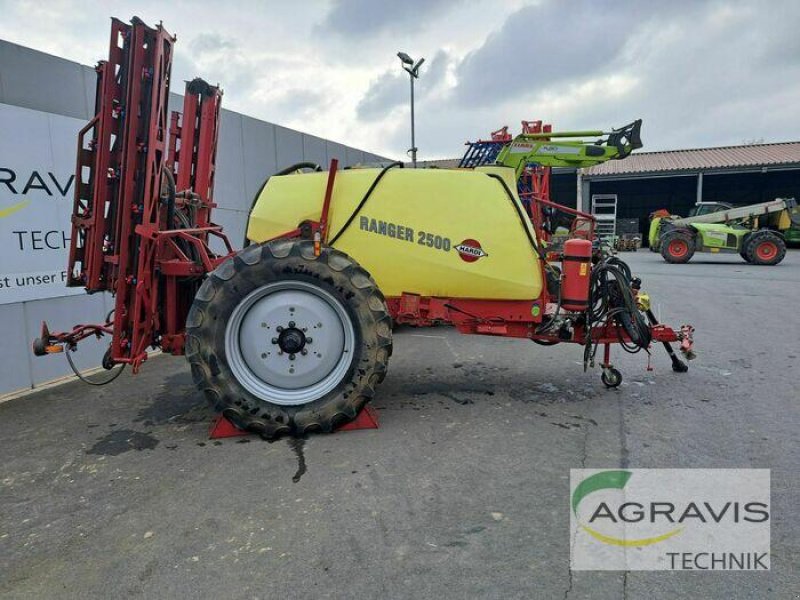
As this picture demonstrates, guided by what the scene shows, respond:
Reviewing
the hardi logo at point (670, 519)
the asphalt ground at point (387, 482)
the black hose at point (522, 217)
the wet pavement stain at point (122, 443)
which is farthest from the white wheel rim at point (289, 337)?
the hardi logo at point (670, 519)

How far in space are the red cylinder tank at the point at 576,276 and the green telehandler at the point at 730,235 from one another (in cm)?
1639

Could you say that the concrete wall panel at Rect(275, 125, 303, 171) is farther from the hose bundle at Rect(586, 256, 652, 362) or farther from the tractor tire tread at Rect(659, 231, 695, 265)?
the tractor tire tread at Rect(659, 231, 695, 265)

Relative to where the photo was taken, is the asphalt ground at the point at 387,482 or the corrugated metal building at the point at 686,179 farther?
the corrugated metal building at the point at 686,179

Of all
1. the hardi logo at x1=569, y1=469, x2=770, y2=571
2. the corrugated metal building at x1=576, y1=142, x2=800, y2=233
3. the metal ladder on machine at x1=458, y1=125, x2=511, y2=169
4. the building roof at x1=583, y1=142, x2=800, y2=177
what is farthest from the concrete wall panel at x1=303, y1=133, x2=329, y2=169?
the building roof at x1=583, y1=142, x2=800, y2=177

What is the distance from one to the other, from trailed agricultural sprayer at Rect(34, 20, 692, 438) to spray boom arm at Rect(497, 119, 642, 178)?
3776 mm

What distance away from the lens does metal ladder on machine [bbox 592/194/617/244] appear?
2744 cm

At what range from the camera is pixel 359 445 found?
3717 millimetres

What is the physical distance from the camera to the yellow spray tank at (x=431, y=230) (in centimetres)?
425

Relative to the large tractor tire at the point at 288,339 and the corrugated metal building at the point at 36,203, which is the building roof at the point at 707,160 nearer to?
the corrugated metal building at the point at 36,203

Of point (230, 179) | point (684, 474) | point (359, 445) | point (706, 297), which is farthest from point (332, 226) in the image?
point (706, 297)

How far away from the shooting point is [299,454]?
3.58 metres

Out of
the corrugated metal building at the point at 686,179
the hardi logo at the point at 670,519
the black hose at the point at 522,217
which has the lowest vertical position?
the hardi logo at the point at 670,519

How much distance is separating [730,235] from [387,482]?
18995 millimetres

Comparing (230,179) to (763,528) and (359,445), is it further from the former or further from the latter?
(763,528)
